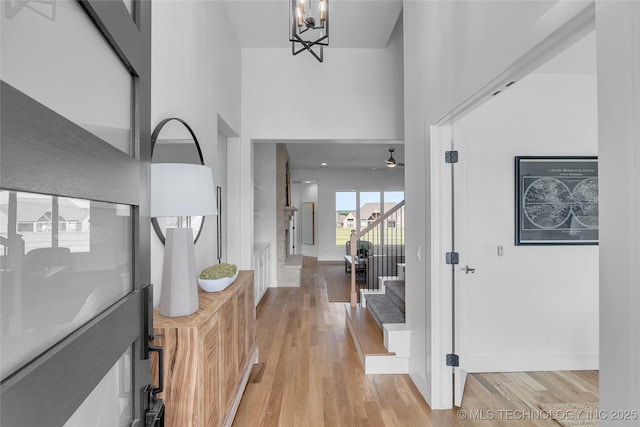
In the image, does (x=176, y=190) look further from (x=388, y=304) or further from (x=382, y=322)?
(x=388, y=304)

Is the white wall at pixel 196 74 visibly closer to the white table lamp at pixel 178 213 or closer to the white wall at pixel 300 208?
the white table lamp at pixel 178 213

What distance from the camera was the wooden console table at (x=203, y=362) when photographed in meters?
1.42

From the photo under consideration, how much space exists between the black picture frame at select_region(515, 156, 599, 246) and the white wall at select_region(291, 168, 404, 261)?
7.06 metres

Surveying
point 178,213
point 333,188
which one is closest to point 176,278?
point 178,213

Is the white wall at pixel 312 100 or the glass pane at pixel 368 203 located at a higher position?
the white wall at pixel 312 100

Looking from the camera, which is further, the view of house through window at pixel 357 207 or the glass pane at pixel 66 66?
the view of house through window at pixel 357 207

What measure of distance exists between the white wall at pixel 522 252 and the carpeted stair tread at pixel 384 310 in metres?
0.68

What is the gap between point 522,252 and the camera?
117 inches

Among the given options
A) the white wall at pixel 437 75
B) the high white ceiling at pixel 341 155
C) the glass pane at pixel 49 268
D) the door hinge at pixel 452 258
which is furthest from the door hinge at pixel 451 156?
the high white ceiling at pixel 341 155

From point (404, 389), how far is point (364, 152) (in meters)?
5.60

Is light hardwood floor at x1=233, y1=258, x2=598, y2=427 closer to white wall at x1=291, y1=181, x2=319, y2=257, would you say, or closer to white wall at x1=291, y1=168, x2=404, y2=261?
white wall at x1=291, y1=168, x2=404, y2=261

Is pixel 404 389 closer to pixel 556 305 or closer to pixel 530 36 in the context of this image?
pixel 556 305

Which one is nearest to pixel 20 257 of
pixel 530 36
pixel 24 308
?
pixel 24 308

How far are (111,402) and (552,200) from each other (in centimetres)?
349
